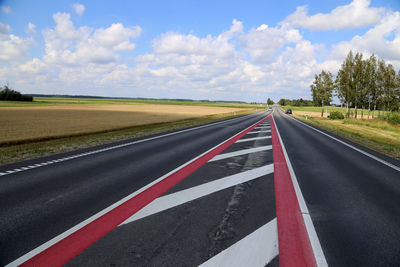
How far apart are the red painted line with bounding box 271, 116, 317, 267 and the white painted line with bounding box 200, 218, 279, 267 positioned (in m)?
0.11

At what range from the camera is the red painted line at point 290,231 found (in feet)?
8.77

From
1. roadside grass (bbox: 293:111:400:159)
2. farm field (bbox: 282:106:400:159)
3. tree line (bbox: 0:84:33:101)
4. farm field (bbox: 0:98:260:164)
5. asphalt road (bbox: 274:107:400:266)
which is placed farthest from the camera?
tree line (bbox: 0:84:33:101)

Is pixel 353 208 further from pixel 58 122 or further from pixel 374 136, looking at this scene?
pixel 58 122

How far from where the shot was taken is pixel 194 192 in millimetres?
4688

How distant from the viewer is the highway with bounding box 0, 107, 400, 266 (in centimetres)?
272

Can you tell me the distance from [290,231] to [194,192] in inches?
79.3

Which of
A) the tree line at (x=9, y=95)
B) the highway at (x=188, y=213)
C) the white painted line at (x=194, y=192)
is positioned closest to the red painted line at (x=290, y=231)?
the highway at (x=188, y=213)

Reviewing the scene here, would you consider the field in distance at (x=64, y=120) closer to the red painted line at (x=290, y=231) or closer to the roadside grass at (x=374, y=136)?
the red painted line at (x=290, y=231)

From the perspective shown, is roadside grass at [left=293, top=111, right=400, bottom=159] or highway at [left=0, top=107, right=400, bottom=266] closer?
highway at [left=0, top=107, right=400, bottom=266]

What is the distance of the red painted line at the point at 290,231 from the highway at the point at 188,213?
30 mm

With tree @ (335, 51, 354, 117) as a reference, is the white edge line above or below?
below

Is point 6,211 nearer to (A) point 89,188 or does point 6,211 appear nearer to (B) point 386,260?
(A) point 89,188

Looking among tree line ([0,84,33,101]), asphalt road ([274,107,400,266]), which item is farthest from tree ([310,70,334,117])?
tree line ([0,84,33,101])

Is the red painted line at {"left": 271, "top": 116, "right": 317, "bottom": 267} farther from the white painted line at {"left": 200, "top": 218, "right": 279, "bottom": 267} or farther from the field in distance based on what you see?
the field in distance
